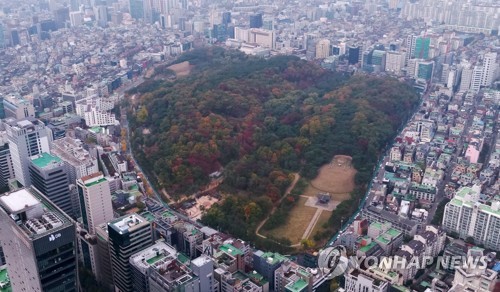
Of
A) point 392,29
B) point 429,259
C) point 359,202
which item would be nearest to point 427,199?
point 359,202

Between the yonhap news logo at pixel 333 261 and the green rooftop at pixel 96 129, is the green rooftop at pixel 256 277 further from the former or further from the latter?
the green rooftop at pixel 96 129

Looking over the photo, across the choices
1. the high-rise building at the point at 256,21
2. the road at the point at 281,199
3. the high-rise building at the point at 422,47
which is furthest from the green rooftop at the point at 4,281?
the high-rise building at the point at 256,21

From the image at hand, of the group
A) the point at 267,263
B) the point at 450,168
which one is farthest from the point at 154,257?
the point at 450,168

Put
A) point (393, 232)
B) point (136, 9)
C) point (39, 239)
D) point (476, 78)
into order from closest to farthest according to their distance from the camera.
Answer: point (39, 239) → point (393, 232) → point (476, 78) → point (136, 9)

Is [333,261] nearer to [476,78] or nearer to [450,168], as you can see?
[450,168]

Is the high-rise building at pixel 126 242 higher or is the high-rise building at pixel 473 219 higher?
the high-rise building at pixel 126 242
